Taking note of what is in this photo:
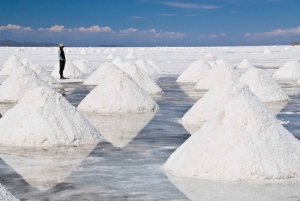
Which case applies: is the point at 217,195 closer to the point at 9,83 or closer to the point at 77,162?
the point at 77,162

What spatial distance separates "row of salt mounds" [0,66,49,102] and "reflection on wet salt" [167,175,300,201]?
28.6ft

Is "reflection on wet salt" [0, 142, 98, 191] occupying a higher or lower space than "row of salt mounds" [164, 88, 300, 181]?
lower

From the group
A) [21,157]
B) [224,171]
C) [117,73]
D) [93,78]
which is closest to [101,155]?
[21,157]

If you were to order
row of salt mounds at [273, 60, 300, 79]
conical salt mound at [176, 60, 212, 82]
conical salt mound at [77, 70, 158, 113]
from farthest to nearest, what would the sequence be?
row of salt mounds at [273, 60, 300, 79], conical salt mound at [176, 60, 212, 82], conical salt mound at [77, 70, 158, 113]

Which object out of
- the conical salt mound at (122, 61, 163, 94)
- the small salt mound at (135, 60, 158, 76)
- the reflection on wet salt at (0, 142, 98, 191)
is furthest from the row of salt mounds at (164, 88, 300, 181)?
the small salt mound at (135, 60, 158, 76)

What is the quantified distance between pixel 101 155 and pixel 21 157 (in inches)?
41.1

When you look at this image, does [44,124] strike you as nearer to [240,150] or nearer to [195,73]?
[240,150]

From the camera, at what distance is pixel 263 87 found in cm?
1486

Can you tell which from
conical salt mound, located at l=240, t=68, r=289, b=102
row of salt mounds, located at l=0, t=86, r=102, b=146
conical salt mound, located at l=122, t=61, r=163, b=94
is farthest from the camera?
conical salt mound, located at l=122, t=61, r=163, b=94

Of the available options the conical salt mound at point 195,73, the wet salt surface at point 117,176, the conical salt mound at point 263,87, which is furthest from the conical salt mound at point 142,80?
the wet salt surface at point 117,176

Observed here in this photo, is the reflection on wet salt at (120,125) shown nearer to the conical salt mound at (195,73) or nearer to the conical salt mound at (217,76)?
the conical salt mound at (217,76)

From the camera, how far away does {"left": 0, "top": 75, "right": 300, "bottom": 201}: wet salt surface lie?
563 cm

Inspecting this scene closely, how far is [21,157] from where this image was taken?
7508 millimetres

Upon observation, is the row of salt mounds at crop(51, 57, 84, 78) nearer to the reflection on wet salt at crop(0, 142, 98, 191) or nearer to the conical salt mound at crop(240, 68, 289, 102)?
the conical salt mound at crop(240, 68, 289, 102)
